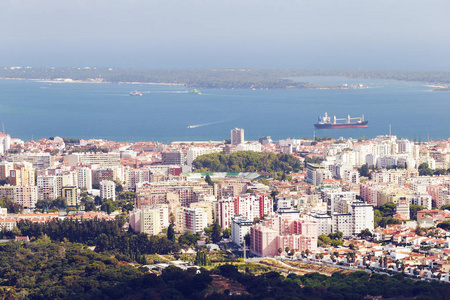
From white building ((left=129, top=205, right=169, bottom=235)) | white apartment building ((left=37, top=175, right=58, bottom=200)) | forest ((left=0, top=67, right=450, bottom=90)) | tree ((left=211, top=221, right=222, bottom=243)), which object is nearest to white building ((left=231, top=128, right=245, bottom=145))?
white apartment building ((left=37, top=175, right=58, bottom=200))

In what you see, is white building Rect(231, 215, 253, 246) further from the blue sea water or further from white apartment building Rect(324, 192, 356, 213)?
the blue sea water

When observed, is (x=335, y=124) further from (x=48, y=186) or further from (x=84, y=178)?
(x=48, y=186)

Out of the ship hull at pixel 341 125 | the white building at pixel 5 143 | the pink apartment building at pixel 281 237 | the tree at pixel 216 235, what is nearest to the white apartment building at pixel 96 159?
the white building at pixel 5 143

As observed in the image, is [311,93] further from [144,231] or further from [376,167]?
[144,231]

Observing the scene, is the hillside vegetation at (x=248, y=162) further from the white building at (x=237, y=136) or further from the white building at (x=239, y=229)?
the white building at (x=239, y=229)

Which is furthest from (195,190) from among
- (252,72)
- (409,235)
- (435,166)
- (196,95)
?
(252,72)
